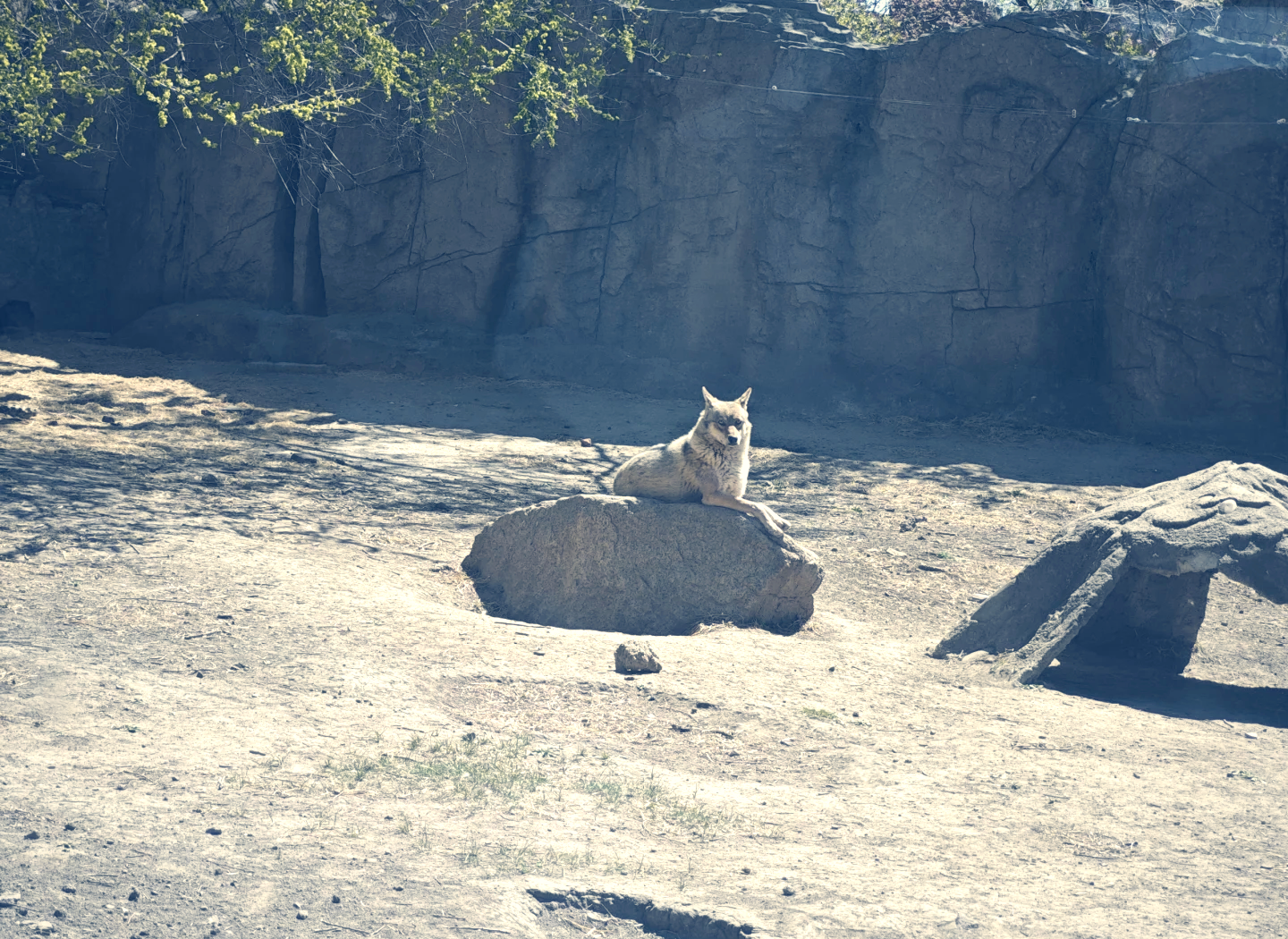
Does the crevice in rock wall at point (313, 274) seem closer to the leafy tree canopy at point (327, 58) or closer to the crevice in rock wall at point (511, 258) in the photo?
the leafy tree canopy at point (327, 58)

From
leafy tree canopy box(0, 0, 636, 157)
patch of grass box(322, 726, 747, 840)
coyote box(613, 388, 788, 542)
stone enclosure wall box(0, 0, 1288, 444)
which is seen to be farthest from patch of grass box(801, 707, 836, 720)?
leafy tree canopy box(0, 0, 636, 157)

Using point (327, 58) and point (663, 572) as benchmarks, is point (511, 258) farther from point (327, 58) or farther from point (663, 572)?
point (663, 572)

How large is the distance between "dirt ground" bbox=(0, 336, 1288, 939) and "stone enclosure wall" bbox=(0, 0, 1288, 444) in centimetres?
434

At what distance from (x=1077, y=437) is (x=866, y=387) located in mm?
2500

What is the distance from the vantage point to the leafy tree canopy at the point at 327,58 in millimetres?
13273

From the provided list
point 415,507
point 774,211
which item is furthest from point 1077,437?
point 415,507

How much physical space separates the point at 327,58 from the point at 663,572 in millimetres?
8997

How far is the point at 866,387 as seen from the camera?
46.6 feet

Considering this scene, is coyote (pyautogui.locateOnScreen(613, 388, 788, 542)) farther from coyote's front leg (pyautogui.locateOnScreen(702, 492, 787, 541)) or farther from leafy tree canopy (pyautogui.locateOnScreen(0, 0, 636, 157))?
leafy tree canopy (pyautogui.locateOnScreen(0, 0, 636, 157))

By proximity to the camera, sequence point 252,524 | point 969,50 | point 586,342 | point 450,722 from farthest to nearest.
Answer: point 586,342 < point 969,50 < point 252,524 < point 450,722

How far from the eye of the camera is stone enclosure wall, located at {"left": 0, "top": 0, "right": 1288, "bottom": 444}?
12.6 m

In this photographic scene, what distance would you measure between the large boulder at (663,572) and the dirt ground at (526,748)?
26cm

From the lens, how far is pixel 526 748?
505cm

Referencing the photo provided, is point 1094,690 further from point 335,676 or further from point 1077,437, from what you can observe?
point 1077,437
